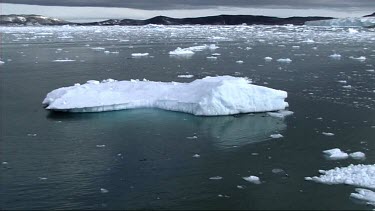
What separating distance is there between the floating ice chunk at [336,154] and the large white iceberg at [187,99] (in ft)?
9.48

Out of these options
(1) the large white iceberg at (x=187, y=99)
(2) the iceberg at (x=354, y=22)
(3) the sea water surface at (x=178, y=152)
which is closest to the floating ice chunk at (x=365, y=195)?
(3) the sea water surface at (x=178, y=152)

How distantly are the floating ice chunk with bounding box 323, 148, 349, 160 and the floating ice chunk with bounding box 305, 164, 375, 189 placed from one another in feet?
1.85

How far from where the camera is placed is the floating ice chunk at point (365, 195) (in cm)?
549

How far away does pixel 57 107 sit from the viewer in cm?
966

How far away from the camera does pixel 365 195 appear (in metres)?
5.61

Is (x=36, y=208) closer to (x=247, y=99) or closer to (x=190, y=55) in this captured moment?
(x=247, y=99)

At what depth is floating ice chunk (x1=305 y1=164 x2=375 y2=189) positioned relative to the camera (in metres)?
6.01

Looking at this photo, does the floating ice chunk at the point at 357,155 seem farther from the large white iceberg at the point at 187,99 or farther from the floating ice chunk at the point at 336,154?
the large white iceberg at the point at 187,99

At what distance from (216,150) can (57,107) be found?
3.82 metres

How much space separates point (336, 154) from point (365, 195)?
5.04 ft

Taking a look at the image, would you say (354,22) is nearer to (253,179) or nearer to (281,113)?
(281,113)

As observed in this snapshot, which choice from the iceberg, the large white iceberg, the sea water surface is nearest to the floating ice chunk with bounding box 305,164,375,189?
the sea water surface

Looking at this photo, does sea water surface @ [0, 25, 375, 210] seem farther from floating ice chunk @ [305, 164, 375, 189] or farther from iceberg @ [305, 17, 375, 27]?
iceberg @ [305, 17, 375, 27]

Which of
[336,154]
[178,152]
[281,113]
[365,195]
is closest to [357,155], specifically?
[336,154]
